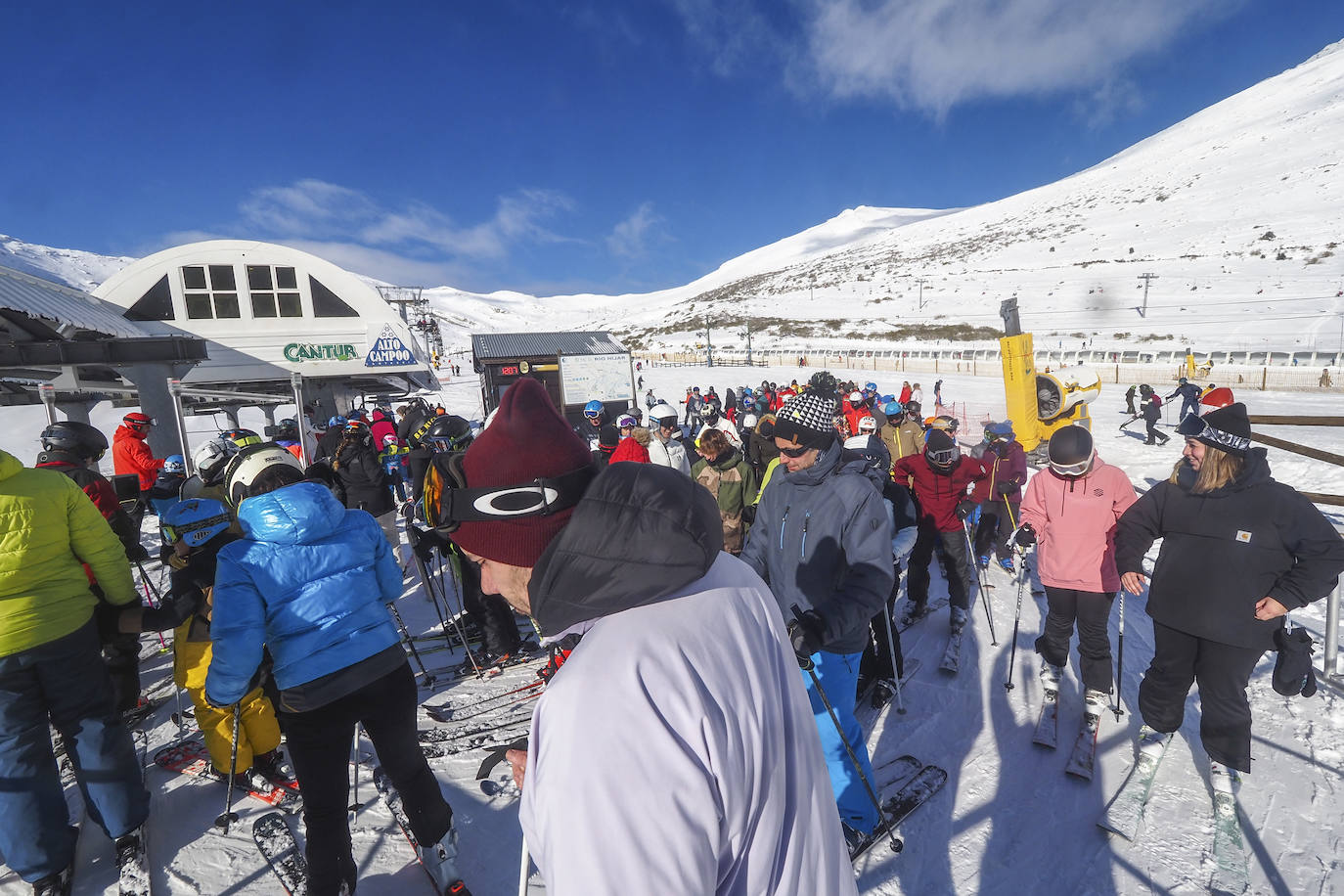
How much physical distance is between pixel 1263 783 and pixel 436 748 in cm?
484

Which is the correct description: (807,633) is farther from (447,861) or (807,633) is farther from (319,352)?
(319,352)

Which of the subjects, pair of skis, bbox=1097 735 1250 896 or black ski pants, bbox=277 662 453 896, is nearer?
black ski pants, bbox=277 662 453 896

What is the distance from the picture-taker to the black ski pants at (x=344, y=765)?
2.22 metres

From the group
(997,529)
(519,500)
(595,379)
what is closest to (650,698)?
(519,500)

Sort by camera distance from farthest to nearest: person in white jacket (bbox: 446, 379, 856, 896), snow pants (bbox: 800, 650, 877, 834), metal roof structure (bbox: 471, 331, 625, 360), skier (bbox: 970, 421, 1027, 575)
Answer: metal roof structure (bbox: 471, 331, 625, 360) → skier (bbox: 970, 421, 1027, 575) → snow pants (bbox: 800, 650, 877, 834) → person in white jacket (bbox: 446, 379, 856, 896)

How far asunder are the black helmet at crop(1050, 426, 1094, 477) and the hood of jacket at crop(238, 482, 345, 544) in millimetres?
4023

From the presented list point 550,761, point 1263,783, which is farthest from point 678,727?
point 1263,783

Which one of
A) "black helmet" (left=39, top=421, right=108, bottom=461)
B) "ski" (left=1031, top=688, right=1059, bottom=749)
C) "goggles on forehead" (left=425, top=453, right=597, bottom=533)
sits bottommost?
"ski" (left=1031, top=688, right=1059, bottom=749)

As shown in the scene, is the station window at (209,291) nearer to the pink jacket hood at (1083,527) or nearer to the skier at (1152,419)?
the pink jacket hood at (1083,527)

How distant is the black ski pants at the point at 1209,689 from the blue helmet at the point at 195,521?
5111 mm

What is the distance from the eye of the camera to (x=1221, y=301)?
138 feet

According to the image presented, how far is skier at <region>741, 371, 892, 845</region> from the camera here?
104 inches

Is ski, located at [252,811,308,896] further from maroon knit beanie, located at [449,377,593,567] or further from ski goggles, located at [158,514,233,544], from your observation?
maroon knit beanie, located at [449,377,593,567]

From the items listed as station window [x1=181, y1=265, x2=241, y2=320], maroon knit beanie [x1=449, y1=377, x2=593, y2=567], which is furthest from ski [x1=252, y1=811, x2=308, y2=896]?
station window [x1=181, y1=265, x2=241, y2=320]
